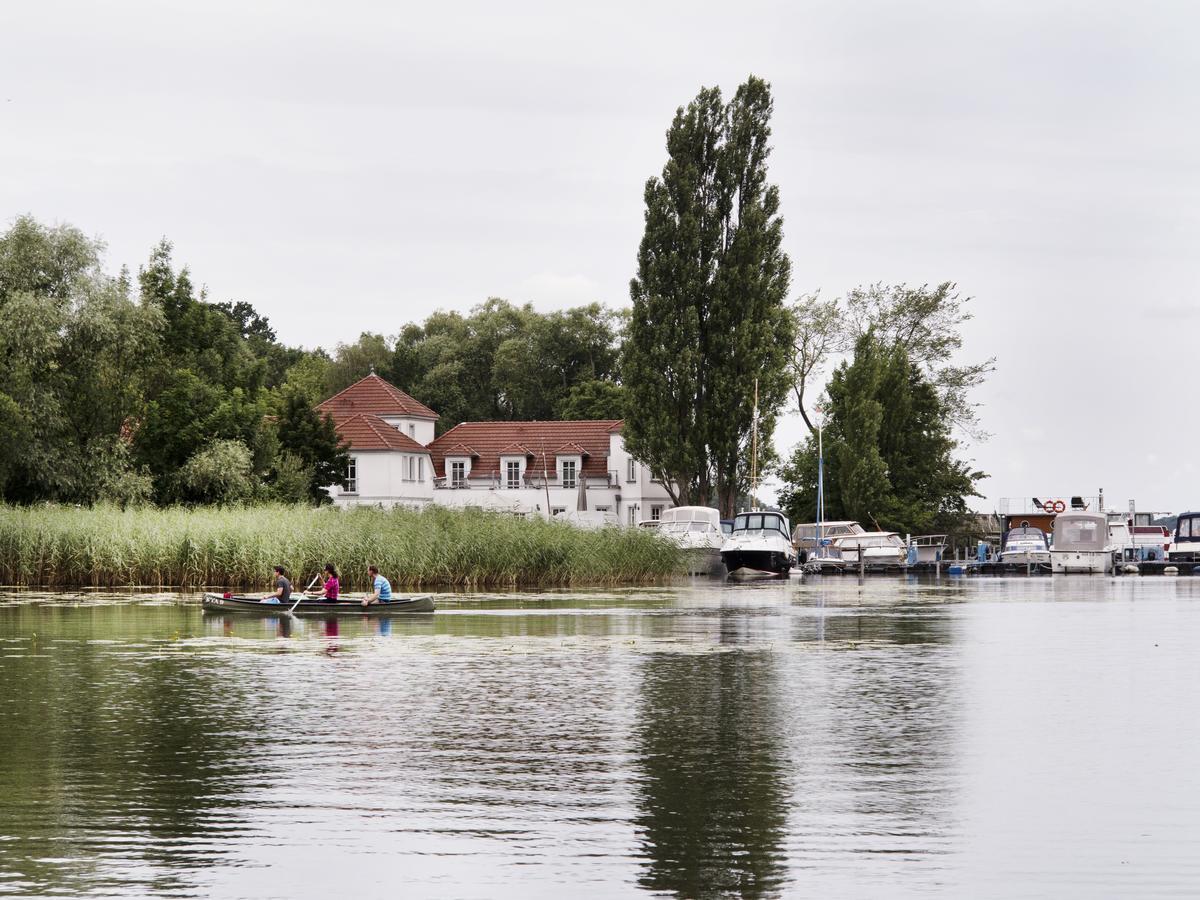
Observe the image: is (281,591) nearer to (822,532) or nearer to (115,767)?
(115,767)

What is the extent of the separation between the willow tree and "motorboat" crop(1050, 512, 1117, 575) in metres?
16.6

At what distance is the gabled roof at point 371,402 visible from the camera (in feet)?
342

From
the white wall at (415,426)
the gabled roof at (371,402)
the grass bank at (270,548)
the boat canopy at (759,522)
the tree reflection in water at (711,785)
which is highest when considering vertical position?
the gabled roof at (371,402)

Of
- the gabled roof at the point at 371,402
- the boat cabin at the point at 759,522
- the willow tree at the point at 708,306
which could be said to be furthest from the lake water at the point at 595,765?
the gabled roof at the point at 371,402

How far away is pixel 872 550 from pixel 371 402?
3963 centimetres

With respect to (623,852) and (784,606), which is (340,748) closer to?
(623,852)

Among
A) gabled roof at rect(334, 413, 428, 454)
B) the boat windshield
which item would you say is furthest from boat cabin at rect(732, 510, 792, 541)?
gabled roof at rect(334, 413, 428, 454)

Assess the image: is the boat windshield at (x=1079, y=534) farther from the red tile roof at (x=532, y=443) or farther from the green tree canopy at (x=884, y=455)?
the red tile roof at (x=532, y=443)

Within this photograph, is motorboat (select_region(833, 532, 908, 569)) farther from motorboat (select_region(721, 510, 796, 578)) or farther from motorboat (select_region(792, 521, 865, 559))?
motorboat (select_region(721, 510, 796, 578))

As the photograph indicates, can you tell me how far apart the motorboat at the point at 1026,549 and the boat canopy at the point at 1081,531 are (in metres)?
2.41

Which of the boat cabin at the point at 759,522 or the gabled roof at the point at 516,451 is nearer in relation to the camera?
the boat cabin at the point at 759,522

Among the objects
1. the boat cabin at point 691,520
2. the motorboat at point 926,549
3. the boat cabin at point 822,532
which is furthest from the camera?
the boat cabin at point 822,532

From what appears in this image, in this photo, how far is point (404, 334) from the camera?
5285 inches

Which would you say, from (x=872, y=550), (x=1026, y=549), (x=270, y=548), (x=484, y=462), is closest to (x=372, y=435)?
(x=484, y=462)
